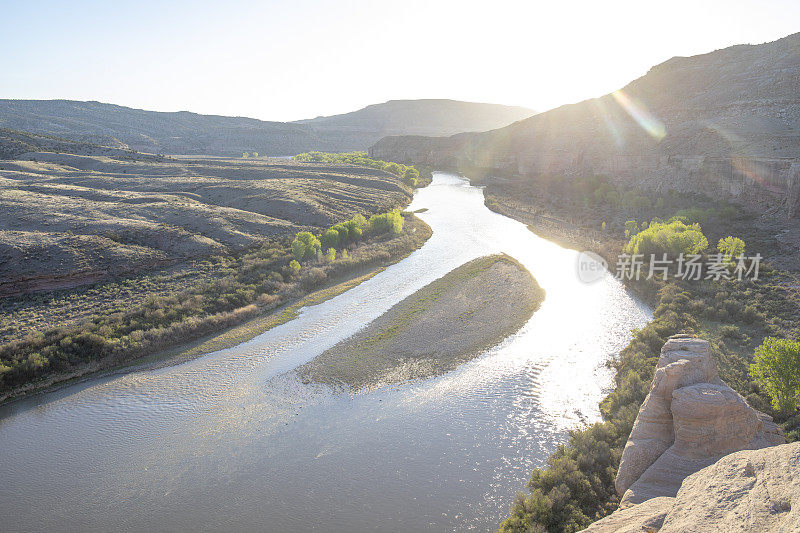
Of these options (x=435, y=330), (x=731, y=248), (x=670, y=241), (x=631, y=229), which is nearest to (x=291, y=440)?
(x=435, y=330)

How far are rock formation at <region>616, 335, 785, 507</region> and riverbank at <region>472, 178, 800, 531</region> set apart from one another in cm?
196

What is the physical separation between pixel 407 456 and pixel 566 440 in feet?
24.9

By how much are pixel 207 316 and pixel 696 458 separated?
31895 mm

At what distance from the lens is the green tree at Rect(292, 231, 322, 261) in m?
47.0

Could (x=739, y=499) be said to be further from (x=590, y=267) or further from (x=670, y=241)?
(x=590, y=267)

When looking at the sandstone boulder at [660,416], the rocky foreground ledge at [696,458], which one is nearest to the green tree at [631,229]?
the rocky foreground ledge at [696,458]

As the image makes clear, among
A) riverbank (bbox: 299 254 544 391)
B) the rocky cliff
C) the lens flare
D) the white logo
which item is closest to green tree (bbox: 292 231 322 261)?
riverbank (bbox: 299 254 544 391)

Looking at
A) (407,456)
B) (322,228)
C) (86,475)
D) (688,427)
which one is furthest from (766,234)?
(86,475)

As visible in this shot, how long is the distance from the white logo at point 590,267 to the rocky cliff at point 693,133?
1998cm

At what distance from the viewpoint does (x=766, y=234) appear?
1753 inches

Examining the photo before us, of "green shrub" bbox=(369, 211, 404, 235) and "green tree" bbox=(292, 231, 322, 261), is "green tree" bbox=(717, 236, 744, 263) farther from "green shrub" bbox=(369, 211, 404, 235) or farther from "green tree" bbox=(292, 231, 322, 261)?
"green tree" bbox=(292, 231, 322, 261)

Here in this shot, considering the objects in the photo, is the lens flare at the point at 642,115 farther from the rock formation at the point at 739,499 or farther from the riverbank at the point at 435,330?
the rock formation at the point at 739,499

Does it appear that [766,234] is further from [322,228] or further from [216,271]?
[216,271]

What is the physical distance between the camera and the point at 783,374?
18.2 metres
